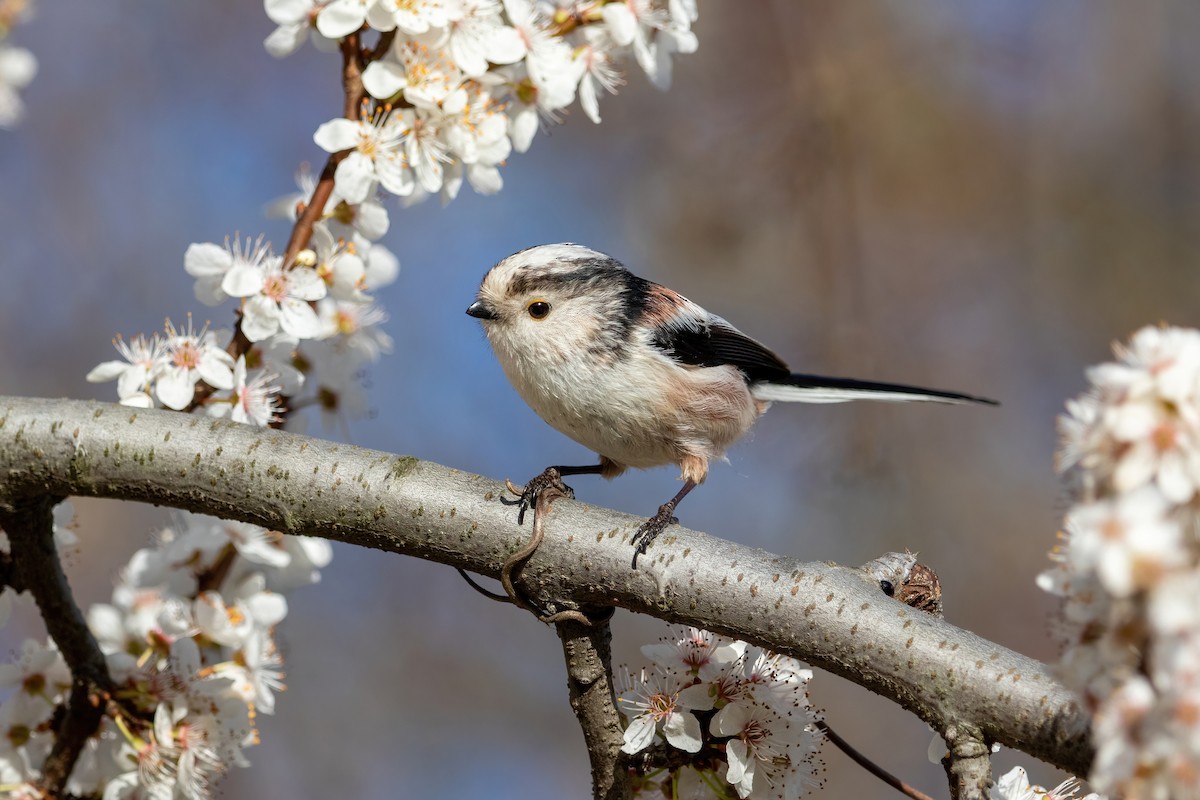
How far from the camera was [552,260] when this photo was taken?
3018 millimetres

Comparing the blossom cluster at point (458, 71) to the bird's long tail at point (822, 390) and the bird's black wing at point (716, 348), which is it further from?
the bird's long tail at point (822, 390)

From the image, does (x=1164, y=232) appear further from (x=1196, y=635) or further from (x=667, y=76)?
(x=1196, y=635)

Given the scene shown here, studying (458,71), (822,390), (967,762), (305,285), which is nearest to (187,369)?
(305,285)

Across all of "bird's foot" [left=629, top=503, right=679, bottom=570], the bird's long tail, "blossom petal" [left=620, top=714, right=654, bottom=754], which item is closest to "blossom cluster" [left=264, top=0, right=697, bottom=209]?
"bird's foot" [left=629, top=503, right=679, bottom=570]

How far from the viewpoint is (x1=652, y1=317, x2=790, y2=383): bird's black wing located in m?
3.05

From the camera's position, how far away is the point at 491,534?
1.95m

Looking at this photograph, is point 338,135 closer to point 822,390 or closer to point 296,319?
point 296,319

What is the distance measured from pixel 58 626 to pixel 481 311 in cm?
129

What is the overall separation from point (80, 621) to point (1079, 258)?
17.4ft

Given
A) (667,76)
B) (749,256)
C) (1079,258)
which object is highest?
(1079,258)

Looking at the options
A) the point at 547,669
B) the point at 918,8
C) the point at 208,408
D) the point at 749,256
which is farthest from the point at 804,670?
the point at 918,8

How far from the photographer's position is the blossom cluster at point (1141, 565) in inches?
42.2

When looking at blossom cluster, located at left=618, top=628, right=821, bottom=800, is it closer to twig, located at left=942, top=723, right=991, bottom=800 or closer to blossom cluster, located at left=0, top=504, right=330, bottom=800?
twig, located at left=942, top=723, right=991, bottom=800

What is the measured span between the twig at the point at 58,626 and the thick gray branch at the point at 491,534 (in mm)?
83
